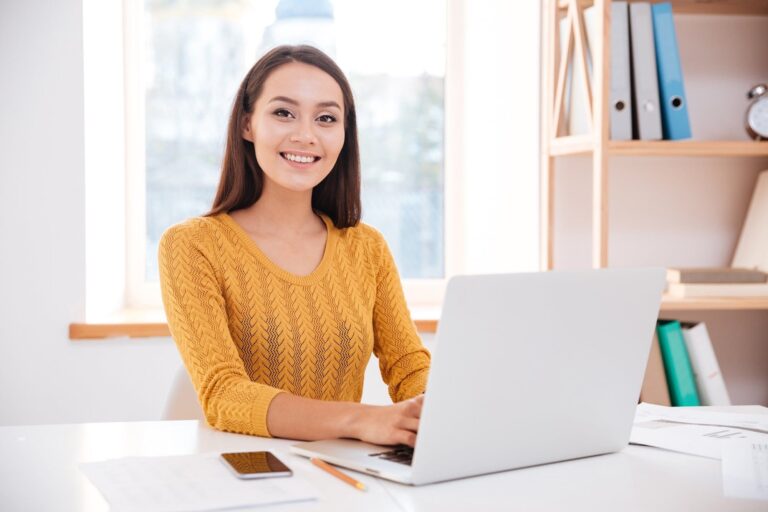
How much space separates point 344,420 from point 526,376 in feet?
0.92

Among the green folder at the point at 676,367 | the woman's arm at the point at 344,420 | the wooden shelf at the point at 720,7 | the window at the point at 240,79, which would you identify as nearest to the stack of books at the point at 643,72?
the wooden shelf at the point at 720,7

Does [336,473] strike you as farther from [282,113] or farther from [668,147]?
[668,147]

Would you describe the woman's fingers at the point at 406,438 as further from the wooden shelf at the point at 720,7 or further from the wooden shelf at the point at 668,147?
the wooden shelf at the point at 720,7

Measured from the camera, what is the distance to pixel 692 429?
4.48ft

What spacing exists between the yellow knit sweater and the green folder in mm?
915

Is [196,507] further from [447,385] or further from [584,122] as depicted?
[584,122]

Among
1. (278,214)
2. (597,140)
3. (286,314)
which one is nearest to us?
(286,314)

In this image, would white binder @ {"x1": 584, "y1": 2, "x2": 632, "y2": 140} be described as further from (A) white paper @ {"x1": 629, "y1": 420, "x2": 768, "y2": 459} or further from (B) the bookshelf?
(A) white paper @ {"x1": 629, "y1": 420, "x2": 768, "y2": 459}

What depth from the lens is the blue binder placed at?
237cm

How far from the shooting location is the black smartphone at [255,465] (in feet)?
3.46

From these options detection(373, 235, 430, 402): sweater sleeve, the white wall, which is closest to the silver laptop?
detection(373, 235, 430, 402): sweater sleeve

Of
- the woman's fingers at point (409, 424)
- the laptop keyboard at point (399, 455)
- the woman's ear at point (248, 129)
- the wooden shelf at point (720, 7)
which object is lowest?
the laptop keyboard at point (399, 455)

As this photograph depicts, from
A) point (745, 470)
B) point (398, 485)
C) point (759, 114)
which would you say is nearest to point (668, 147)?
point (759, 114)

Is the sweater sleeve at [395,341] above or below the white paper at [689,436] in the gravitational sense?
above
